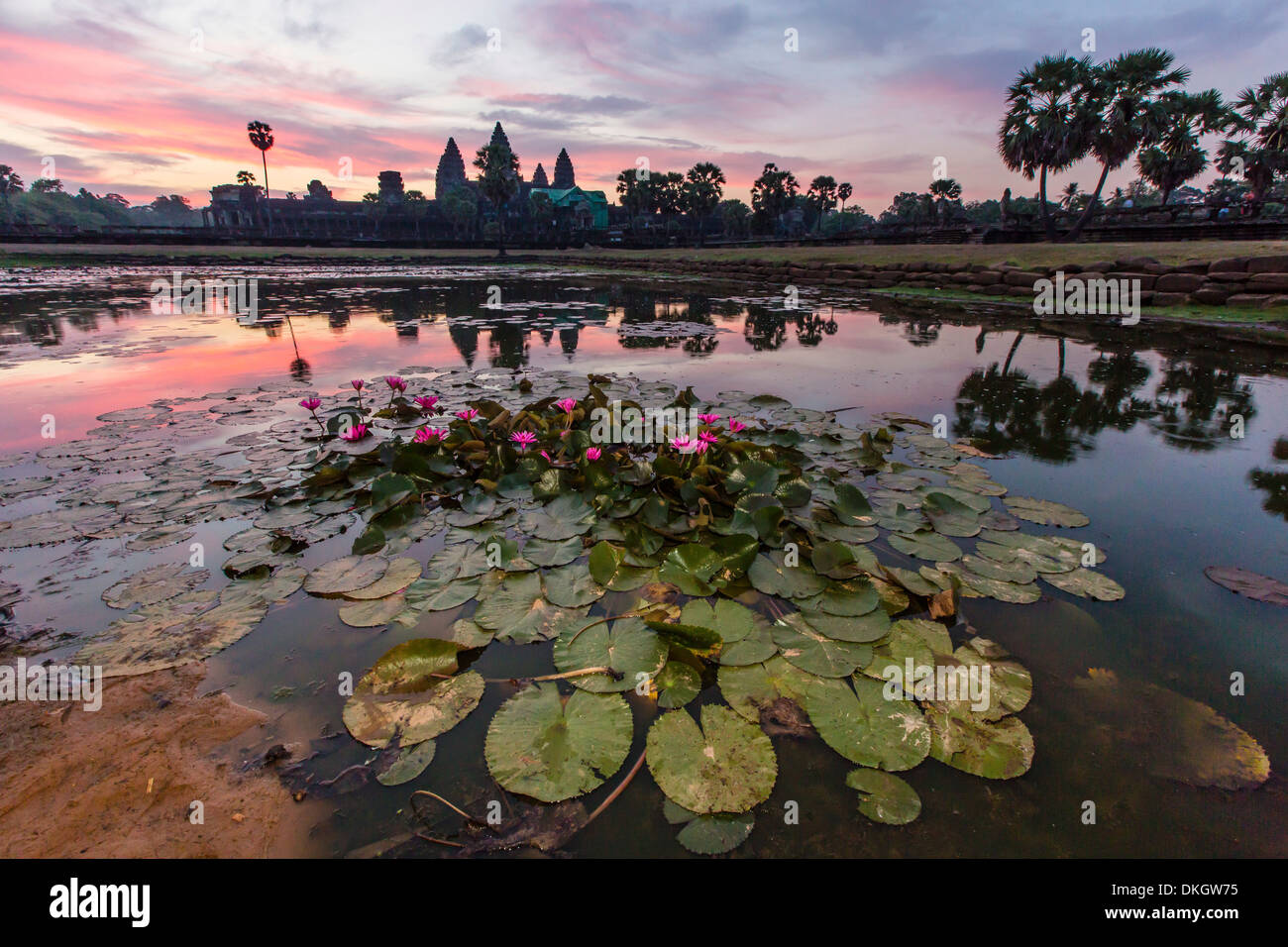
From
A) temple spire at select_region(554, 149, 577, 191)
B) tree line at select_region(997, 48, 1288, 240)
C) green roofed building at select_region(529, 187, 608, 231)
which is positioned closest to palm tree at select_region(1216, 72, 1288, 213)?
tree line at select_region(997, 48, 1288, 240)

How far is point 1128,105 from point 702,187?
43.1 metres

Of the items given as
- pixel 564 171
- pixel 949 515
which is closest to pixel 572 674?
pixel 949 515

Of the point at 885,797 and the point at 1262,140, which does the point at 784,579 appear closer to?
the point at 885,797

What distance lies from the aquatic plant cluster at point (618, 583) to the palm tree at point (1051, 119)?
30.7m

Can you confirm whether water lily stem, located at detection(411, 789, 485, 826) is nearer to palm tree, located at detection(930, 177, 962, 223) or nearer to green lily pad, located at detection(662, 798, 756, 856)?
green lily pad, located at detection(662, 798, 756, 856)

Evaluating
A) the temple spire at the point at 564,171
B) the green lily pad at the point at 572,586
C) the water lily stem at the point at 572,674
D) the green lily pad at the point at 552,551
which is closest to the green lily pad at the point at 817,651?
the water lily stem at the point at 572,674

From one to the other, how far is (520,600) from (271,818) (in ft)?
3.91

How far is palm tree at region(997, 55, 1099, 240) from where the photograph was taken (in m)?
26.4

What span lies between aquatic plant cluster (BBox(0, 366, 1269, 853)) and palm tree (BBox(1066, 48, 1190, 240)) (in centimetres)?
3068

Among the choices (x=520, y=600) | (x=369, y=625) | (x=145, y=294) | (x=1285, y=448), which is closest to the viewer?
(x=369, y=625)

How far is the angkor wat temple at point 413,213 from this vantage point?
233ft
